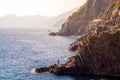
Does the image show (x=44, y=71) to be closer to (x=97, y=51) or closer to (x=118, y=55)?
(x=97, y=51)

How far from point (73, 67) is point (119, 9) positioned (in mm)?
86193

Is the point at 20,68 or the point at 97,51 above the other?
the point at 97,51

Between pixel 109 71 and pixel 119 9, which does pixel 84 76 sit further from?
pixel 119 9

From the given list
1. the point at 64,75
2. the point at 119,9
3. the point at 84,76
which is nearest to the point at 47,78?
the point at 64,75

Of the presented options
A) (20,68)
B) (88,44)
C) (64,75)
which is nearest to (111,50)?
(88,44)

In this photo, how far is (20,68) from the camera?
388ft

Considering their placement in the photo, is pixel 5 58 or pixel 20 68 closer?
pixel 20 68

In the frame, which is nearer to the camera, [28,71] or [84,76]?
[84,76]

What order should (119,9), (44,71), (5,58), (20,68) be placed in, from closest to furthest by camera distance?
(44,71)
(20,68)
(5,58)
(119,9)

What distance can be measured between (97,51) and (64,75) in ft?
50.6

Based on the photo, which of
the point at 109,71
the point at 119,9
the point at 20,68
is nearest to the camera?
the point at 109,71

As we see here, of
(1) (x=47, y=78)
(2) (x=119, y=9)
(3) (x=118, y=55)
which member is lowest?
(1) (x=47, y=78)

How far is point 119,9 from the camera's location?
17738 centimetres

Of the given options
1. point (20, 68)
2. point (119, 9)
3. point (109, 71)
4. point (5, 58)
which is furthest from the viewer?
point (119, 9)
